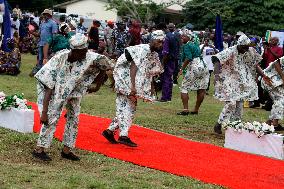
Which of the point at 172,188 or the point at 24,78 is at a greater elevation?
the point at 172,188

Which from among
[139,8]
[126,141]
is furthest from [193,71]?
[139,8]

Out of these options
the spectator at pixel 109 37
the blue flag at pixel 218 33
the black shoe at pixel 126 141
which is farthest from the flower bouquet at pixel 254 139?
the spectator at pixel 109 37

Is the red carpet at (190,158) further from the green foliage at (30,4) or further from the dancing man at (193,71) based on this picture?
the green foliage at (30,4)

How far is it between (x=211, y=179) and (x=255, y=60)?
13.6ft

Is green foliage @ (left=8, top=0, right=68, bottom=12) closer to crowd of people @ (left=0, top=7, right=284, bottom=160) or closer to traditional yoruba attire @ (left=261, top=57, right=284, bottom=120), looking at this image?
crowd of people @ (left=0, top=7, right=284, bottom=160)

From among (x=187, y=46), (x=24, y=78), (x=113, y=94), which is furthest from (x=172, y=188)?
(x=24, y=78)

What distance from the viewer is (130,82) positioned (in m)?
9.06

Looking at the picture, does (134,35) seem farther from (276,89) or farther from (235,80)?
(235,80)

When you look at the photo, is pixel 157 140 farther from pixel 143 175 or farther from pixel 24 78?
pixel 24 78

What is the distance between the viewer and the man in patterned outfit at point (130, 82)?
29.7ft

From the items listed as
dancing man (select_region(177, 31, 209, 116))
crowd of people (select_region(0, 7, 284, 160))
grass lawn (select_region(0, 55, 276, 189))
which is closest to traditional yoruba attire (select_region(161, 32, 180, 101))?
crowd of people (select_region(0, 7, 284, 160))

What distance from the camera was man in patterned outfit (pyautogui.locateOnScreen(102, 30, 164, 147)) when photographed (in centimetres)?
904

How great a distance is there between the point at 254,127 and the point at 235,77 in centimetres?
132

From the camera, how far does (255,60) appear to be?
36.5ft
